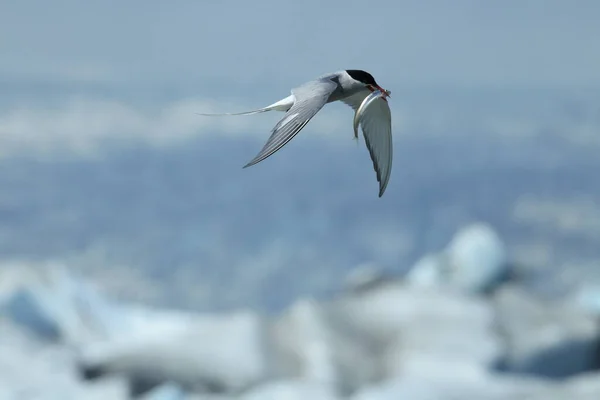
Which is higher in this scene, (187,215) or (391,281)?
(187,215)

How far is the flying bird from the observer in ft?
6.81

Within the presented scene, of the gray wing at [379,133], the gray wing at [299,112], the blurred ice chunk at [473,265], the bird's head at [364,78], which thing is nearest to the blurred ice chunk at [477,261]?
the blurred ice chunk at [473,265]

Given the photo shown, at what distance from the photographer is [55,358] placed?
24.8ft

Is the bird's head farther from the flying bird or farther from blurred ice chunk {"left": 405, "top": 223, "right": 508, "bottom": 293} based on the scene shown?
blurred ice chunk {"left": 405, "top": 223, "right": 508, "bottom": 293}

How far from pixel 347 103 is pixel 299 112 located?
0.65 metres

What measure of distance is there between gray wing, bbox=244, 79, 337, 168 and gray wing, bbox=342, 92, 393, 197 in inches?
13.9

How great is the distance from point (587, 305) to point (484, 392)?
2.56m

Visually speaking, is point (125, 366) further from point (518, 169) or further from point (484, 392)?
point (518, 169)

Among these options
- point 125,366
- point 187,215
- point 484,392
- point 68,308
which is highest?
point 187,215

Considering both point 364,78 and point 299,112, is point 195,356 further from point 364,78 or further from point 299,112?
point 299,112

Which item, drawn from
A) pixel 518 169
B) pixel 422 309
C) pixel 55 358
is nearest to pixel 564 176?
pixel 518 169

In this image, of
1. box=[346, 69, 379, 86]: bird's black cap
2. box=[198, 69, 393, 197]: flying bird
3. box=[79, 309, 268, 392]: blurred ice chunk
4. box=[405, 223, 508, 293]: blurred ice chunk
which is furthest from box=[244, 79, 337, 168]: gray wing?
box=[405, 223, 508, 293]: blurred ice chunk

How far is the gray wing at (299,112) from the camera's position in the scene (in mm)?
1991

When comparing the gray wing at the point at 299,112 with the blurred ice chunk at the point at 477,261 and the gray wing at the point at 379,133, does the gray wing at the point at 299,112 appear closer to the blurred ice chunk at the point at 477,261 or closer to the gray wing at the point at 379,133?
the gray wing at the point at 379,133
